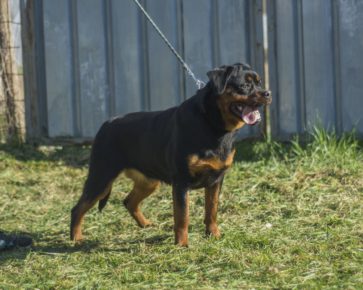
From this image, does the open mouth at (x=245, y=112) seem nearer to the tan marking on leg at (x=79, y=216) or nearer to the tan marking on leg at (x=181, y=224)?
the tan marking on leg at (x=181, y=224)

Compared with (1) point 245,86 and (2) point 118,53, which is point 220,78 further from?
(2) point 118,53

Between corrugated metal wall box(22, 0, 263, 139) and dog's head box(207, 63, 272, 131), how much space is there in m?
3.44

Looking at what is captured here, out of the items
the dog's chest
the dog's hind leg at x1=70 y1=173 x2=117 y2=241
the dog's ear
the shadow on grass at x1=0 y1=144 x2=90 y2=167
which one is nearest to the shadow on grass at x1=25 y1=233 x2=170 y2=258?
the dog's hind leg at x1=70 y1=173 x2=117 y2=241

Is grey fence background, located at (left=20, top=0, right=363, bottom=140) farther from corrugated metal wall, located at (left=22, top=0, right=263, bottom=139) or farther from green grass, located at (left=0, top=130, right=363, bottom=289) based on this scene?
green grass, located at (left=0, top=130, right=363, bottom=289)

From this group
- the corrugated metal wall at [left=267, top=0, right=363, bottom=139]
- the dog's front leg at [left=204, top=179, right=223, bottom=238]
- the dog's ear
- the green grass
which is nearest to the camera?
the green grass

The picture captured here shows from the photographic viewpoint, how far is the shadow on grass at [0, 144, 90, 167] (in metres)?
8.74

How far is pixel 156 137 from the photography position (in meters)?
5.52

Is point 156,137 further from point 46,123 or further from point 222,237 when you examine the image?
point 46,123

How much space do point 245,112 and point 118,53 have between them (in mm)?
4108

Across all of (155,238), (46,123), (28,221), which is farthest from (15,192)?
(155,238)

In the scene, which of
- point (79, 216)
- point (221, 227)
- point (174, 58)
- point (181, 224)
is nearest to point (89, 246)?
point (79, 216)

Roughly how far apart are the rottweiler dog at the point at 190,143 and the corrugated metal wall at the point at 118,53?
3.14 metres

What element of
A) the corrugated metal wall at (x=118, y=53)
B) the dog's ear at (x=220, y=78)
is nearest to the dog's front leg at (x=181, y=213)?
the dog's ear at (x=220, y=78)

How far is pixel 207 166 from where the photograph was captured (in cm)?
518
